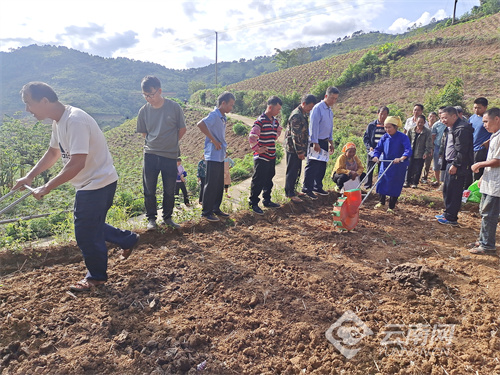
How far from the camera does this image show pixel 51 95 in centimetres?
245

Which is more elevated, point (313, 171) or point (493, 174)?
point (493, 174)

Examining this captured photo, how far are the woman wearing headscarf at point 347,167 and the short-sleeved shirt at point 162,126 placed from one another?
293cm

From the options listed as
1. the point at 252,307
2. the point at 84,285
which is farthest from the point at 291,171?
the point at 84,285

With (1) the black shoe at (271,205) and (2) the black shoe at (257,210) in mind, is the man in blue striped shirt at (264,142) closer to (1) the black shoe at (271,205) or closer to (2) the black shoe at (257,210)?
(2) the black shoe at (257,210)

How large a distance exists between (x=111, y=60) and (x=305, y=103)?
4848 inches

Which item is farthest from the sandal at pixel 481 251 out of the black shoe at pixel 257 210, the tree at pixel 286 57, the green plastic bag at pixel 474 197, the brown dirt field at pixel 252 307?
the tree at pixel 286 57

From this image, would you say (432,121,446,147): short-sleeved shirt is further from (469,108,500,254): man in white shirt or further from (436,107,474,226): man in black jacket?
(469,108,500,254): man in white shirt

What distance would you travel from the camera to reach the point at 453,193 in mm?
4371

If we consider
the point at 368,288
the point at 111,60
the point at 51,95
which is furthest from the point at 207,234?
the point at 111,60

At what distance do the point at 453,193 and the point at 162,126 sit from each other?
4138mm

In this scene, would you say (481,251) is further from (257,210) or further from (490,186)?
(257,210)

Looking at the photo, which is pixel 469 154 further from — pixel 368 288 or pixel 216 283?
pixel 216 283

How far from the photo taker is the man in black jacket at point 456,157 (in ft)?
13.4

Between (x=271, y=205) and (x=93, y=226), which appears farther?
(x=271, y=205)
